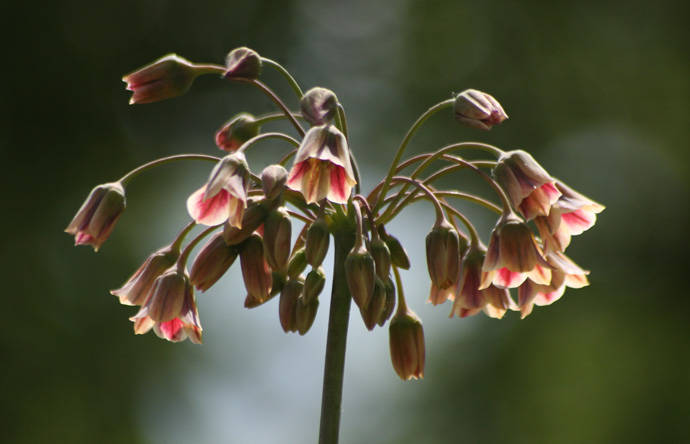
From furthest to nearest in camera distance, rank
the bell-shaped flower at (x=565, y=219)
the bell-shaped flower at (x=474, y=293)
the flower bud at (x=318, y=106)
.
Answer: the bell-shaped flower at (x=474, y=293) < the bell-shaped flower at (x=565, y=219) < the flower bud at (x=318, y=106)

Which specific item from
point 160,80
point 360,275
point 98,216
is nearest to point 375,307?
point 360,275

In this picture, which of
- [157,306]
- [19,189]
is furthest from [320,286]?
[19,189]

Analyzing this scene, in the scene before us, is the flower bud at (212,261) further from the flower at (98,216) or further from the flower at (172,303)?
the flower at (98,216)

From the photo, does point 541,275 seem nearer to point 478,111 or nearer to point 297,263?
point 478,111

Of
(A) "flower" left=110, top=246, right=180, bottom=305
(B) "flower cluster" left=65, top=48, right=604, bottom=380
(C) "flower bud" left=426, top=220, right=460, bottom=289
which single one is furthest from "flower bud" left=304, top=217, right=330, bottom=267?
(A) "flower" left=110, top=246, right=180, bottom=305

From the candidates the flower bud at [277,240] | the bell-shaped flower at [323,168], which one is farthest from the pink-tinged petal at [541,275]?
the flower bud at [277,240]

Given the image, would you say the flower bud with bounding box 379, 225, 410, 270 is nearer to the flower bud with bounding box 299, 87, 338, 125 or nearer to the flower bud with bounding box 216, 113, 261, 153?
the flower bud with bounding box 299, 87, 338, 125

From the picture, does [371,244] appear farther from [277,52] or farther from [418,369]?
[277,52]
